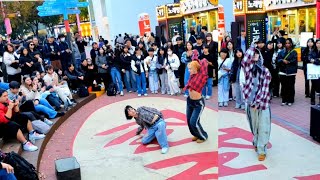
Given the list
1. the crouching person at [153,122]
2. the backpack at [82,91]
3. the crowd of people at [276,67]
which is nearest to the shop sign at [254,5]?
the crowd of people at [276,67]

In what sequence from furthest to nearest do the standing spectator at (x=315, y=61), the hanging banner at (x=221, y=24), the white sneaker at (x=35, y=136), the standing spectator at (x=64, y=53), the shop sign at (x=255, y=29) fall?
the hanging banner at (x=221, y=24) → the shop sign at (x=255, y=29) → the standing spectator at (x=64, y=53) → the standing spectator at (x=315, y=61) → the white sneaker at (x=35, y=136)

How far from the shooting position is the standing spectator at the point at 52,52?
39.6 ft

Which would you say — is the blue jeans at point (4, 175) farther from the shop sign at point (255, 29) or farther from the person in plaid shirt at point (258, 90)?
the shop sign at point (255, 29)

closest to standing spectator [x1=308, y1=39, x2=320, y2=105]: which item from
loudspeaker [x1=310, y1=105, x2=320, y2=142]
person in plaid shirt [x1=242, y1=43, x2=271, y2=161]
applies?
loudspeaker [x1=310, y1=105, x2=320, y2=142]

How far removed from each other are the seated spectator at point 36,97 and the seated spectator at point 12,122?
4.11ft

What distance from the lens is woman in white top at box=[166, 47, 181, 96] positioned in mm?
10602

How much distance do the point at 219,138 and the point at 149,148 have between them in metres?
1.36

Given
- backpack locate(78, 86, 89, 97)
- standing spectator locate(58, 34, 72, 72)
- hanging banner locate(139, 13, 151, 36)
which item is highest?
hanging banner locate(139, 13, 151, 36)

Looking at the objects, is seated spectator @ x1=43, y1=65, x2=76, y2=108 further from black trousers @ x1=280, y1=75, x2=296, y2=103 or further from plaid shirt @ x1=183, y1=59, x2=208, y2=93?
black trousers @ x1=280, y1=75, x2=296, y2=103

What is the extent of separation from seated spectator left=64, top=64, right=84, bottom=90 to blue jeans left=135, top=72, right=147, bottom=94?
5.59 ft

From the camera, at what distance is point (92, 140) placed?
7.88 meters

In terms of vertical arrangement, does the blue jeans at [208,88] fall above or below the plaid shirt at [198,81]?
below

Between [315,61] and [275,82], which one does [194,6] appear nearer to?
[275,82]

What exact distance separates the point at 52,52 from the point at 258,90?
8174mm
